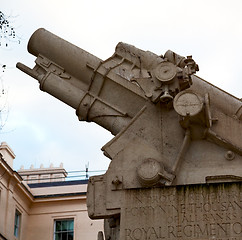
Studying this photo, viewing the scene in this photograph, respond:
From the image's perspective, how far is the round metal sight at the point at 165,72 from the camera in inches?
656

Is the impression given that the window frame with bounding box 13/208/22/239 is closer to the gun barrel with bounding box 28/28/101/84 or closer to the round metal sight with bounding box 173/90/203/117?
the gun barrel with bounding box 28/28/101/84

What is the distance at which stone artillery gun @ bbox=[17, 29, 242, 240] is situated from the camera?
50.8ft

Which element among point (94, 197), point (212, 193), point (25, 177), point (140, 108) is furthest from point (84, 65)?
point (25, 177)

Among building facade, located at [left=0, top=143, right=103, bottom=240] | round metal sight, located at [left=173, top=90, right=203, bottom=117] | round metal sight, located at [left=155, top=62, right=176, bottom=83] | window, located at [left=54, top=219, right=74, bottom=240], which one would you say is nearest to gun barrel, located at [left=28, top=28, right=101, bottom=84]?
round metal sight, located at [left=155, top=62, right=176, bottom=83]

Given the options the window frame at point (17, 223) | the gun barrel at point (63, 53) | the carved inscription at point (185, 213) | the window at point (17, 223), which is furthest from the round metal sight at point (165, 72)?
the window at point (17, 223)

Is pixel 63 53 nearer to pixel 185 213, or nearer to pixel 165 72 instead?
pixel 165 72

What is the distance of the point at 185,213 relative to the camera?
50.0 ft

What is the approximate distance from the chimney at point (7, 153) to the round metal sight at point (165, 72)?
2597 cm

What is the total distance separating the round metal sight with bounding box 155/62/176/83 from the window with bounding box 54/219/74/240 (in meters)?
26.2

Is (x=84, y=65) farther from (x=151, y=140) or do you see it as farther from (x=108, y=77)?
(x=151, y=140)

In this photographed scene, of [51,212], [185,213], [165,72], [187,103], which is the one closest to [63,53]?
[165,72]

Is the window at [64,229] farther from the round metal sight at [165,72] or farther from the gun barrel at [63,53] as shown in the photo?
the round metal sight at [165,72]

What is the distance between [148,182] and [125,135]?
1.40m

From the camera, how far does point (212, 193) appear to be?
15305 millimetres
